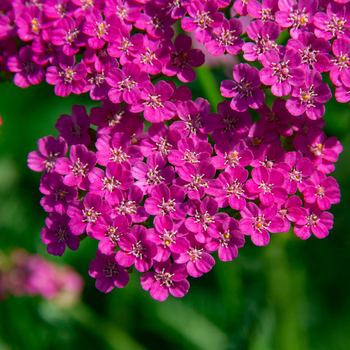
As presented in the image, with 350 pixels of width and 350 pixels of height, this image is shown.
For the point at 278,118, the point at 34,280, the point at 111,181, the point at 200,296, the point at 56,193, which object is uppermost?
the point at 278,118

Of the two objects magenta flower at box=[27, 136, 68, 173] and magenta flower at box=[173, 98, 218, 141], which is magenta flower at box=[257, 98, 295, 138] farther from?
magenta flower at box=[27, 136, 68, 173]

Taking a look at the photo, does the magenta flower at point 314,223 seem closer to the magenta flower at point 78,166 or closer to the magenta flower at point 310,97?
the magenta flower at point 310,97

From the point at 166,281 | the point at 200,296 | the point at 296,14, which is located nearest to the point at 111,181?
the point at 166,281

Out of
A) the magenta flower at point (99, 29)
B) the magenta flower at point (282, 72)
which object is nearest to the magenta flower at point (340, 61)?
the magenta flower at point (282, 72)

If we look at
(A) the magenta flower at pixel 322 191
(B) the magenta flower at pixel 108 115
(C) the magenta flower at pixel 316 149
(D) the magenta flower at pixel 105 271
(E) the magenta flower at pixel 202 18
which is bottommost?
(D) the magenta flower at pixel 105 271

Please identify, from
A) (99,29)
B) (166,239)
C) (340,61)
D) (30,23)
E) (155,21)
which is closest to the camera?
(166,239)

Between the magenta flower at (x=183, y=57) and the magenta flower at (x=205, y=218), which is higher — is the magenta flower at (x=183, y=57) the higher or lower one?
the higher one

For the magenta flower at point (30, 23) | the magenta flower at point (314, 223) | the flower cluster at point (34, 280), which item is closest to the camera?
the magenta flower at point (314, 223)

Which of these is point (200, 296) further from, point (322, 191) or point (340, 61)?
point (340, 61)
